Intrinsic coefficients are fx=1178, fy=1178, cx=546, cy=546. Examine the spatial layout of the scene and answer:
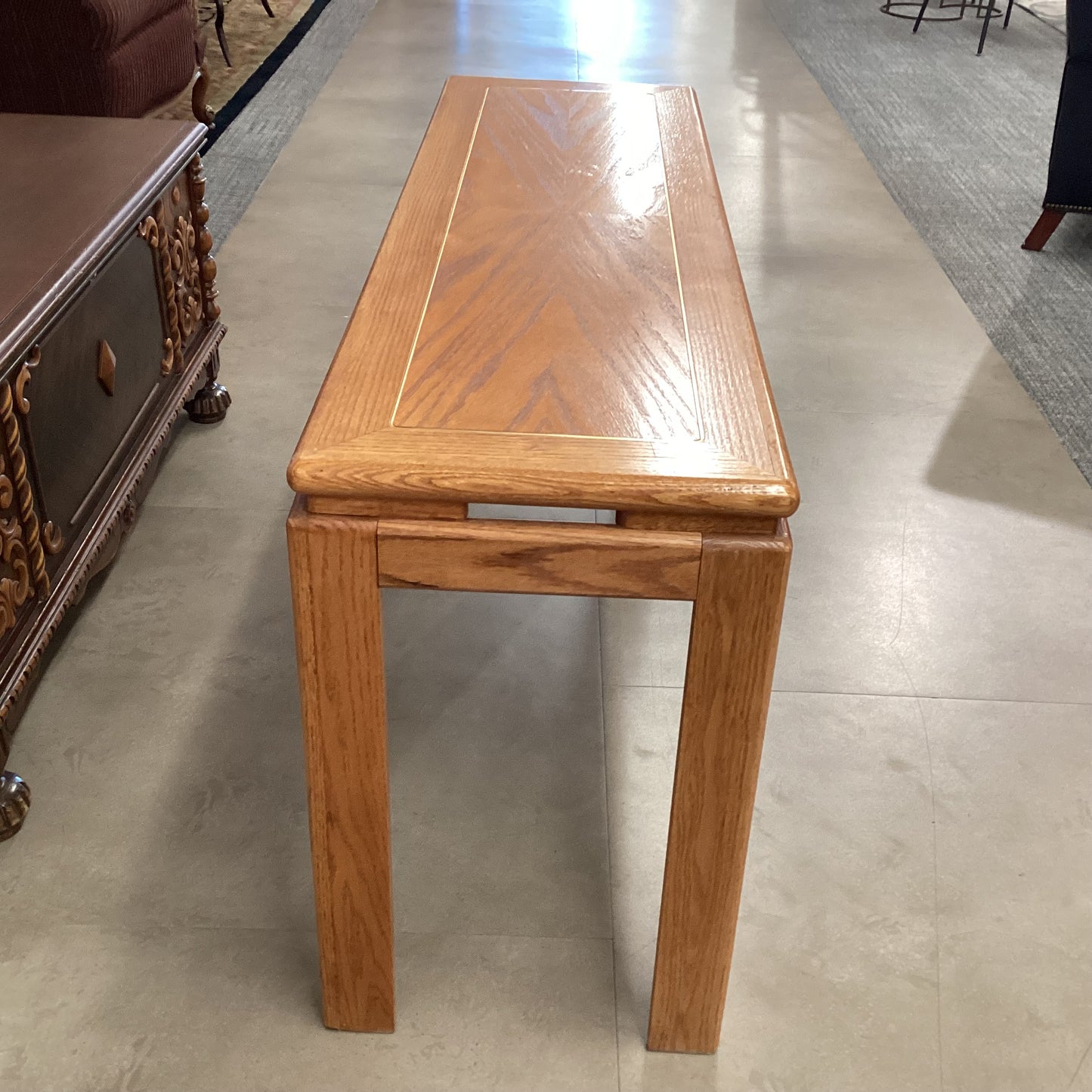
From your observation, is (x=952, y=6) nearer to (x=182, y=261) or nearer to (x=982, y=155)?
(x=982, y=155)

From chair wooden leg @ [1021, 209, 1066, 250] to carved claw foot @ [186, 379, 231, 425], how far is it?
2027 mm

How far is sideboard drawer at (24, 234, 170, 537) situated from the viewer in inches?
54.1

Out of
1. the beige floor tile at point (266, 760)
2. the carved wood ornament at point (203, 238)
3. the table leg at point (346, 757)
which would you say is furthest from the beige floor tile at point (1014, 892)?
the carved wood ornament at point (203, 238)

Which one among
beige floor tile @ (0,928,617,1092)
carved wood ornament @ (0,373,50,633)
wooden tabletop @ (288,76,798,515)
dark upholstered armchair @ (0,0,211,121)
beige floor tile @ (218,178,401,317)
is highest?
wooden tabletop @ (288,76,798,515)

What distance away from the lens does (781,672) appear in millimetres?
1585

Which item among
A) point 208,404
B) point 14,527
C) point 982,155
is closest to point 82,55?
point 208,404

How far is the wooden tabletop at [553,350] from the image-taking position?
2.81 feet

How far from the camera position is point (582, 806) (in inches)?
53.7

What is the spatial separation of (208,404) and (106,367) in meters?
0.54

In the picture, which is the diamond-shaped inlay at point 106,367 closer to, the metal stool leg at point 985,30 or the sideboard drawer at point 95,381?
the sideboard drawer at point 95,381

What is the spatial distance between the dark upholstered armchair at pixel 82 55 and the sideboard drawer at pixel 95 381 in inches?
37.1

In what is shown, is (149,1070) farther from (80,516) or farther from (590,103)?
(590,103)

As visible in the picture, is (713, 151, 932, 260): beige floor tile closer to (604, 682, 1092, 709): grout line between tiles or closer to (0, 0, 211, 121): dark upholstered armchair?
(0, 0, 211, 121): dark upholstered armchair

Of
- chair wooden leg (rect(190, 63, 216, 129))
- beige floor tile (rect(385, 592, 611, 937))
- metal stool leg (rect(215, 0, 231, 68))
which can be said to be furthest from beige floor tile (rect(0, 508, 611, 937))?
metal stool leg (rect(215, 0, 231, 68))
